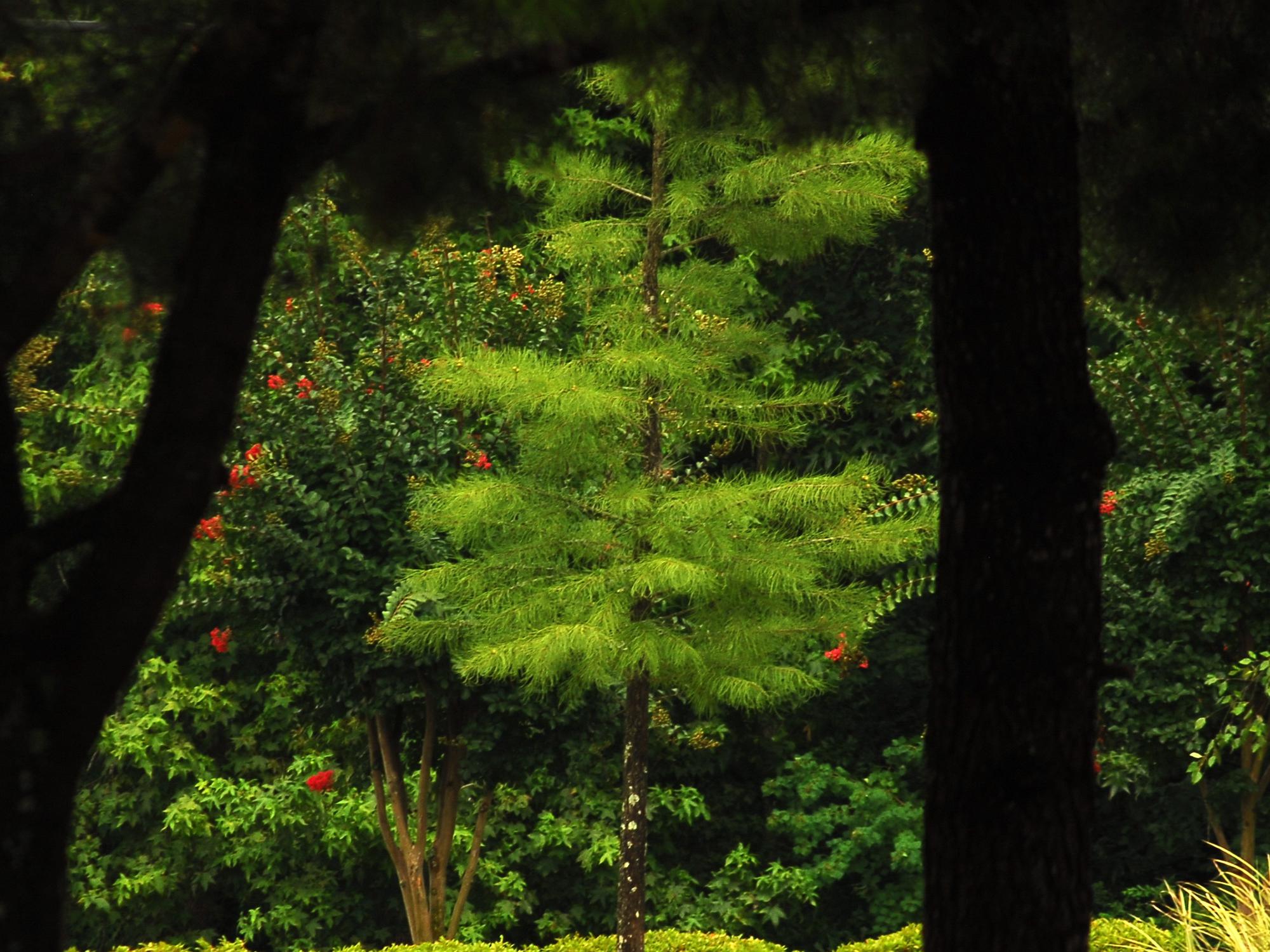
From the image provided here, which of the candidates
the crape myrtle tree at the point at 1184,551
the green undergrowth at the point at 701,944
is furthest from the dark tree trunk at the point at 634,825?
the crape myrtle tree at the point at 1184,551

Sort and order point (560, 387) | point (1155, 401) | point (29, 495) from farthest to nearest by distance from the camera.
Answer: point (1155, 401) < point (29, 495) < point (560, 387)

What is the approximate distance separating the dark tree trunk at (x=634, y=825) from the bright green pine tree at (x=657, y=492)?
0.04 feet

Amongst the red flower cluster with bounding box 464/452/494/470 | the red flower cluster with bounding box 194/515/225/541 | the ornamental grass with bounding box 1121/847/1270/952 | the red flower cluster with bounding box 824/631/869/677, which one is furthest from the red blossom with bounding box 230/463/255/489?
the ornamental grass with bounding box 1121/847/1270/952

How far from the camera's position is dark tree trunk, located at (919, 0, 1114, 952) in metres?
3.20

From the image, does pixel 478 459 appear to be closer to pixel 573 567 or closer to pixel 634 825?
pixel 573 567

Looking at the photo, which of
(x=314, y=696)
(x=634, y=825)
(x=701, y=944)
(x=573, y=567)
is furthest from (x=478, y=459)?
(x=701, y=944)

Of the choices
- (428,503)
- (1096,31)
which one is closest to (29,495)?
(428,503)

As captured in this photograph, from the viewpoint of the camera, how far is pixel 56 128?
3.00 m

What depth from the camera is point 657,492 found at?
25.5ft

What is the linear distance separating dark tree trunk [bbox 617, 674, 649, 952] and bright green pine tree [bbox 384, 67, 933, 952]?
1 centimetres

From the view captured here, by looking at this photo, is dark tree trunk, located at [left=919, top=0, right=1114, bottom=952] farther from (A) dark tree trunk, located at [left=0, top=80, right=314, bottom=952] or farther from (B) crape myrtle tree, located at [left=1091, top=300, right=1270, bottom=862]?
(B) crape myrtle tree, located at [left=1091, top=300, right=1270, bottom=862]

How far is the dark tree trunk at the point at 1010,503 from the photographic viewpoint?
10.5ft

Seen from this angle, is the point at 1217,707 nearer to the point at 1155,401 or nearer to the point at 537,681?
the point at 1155,401

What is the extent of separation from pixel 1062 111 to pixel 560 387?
4.19m
